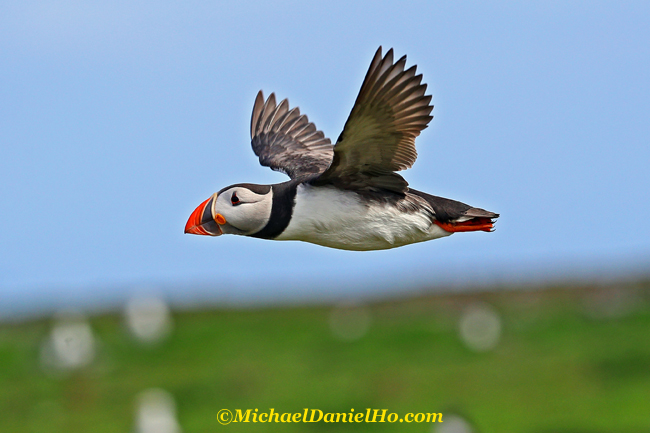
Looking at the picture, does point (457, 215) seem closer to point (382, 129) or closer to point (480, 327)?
point (382, 129)

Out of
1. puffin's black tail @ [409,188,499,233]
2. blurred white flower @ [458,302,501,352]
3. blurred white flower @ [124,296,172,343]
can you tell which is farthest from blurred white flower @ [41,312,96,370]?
puffin's black tail @ [409,188,499,233]

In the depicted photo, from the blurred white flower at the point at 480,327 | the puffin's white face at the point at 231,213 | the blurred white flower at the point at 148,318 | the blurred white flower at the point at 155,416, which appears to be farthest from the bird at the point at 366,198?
the blurred white flower at the point at 148,318

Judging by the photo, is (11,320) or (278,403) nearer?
(278,403)

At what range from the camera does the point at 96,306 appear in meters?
31.2

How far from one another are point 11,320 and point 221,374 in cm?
731

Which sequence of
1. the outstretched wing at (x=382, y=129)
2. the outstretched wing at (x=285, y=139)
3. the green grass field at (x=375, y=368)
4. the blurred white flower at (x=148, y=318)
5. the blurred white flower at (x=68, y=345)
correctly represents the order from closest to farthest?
the outstretched wing at (x=382, y=129)
the outstretched wing at (x=285, y=139)
the green grass field at (x=375, y=368)
the blurred white flower at (x=68, y=345)
the blurred white flower at (x=148, y=318)

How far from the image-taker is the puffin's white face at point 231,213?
6590mm

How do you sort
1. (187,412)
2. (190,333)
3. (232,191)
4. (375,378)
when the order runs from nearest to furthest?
(232,191) → (187,412) → (375,378) → (190,333)

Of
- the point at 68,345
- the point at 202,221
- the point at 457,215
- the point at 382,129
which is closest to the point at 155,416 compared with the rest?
the point at 68,345

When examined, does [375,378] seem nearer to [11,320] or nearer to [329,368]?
[329,368]

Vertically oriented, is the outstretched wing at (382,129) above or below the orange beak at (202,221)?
above

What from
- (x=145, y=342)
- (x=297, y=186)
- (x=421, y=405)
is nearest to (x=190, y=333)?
(x=145, y=342)

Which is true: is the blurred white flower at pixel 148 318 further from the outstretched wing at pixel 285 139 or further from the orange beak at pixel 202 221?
the orange beak at pixel 202 221

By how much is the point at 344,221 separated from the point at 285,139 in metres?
3.09
